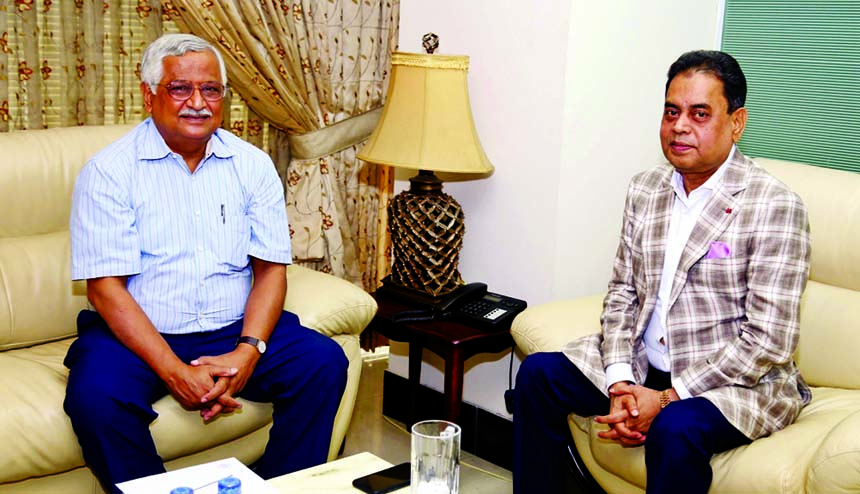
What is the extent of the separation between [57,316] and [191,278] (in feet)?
1.69

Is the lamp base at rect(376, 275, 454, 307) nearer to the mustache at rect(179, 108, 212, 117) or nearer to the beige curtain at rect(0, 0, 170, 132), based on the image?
the mustache at rect(179, 108, 212, 117)

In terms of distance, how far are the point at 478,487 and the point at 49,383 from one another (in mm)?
1341

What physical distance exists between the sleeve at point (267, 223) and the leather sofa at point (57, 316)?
0.67 feet

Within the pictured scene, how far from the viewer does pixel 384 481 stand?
190cm

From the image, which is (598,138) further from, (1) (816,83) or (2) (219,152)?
(2) (219,152)

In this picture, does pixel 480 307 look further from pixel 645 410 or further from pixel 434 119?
pixel 645 410

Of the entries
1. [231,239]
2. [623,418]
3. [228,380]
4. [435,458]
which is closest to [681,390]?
[623,418]

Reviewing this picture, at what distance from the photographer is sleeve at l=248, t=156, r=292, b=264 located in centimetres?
269

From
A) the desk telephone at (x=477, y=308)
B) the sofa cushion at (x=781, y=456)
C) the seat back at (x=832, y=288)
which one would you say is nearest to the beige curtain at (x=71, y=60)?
the desk telephone at (x=477, y=308)

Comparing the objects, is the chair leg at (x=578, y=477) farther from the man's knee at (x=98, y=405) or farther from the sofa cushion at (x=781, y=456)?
the man's knee at (x=98, y=405)

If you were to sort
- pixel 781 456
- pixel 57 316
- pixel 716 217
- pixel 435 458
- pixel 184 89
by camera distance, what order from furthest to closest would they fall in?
pixel 57 316 → pixel 184 89 → pixel 716 217 → pixel 781 456 → pixel 435 458

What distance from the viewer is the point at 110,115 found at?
3.35 meters

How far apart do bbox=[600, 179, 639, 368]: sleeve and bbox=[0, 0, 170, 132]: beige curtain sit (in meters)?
1.85

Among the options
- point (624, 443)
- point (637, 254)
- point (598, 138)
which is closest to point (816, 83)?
point (598, 138)
